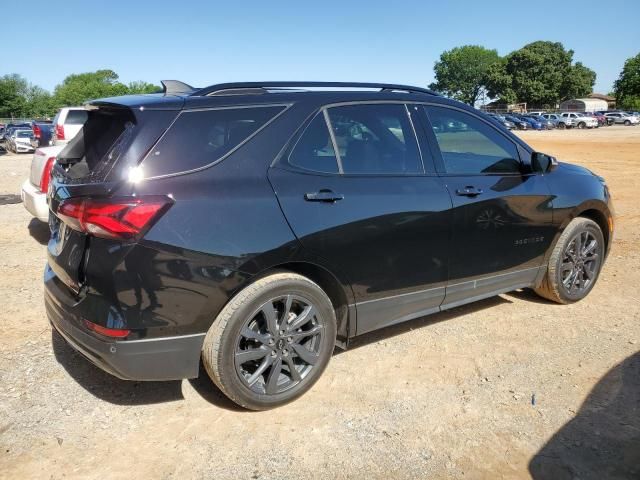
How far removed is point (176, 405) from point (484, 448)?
1749 millimetres

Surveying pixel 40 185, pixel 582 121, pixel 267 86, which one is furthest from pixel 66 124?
pixel 582 121

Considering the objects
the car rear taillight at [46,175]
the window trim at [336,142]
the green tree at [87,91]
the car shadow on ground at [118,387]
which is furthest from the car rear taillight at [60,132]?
the green tree at [87,91]

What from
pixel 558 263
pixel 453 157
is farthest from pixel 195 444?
pixel 558 263

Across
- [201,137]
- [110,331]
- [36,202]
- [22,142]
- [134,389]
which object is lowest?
[22,142]

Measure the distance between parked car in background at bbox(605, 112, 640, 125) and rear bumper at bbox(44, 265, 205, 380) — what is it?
6935 cm

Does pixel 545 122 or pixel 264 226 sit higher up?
pixel 264 226

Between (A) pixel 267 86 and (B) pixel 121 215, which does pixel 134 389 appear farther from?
(A) pixel 267 86

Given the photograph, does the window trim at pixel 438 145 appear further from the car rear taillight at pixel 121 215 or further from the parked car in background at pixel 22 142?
the parked car in background at pixel 22 142

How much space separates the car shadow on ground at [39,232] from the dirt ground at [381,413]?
275 cm

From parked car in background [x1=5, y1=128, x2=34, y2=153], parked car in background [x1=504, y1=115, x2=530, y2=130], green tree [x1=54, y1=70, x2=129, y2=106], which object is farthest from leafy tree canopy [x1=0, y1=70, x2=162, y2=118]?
parked car in background [x1=504, y1=115, x2=530, y2=130]

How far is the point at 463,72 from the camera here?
12388cm

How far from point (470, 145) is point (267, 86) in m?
1.80

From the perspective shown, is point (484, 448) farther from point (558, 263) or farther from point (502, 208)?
point (558, 263)

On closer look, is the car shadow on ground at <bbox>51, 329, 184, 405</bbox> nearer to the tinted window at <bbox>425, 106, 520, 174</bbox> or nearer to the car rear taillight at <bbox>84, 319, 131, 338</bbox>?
the car rear taillight at <bbox>84, 319, 131, 338</bbox>
